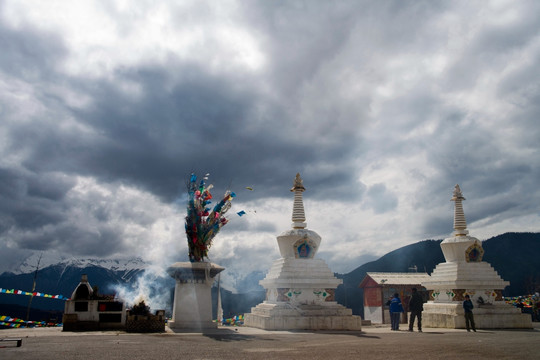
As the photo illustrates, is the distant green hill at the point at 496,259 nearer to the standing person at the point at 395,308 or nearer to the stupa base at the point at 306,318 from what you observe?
the stupa base at the point at 306,318

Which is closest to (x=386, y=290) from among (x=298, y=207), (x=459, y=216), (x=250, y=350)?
(x=459, y=216)

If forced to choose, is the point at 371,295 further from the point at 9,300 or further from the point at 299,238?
the point at 9,300

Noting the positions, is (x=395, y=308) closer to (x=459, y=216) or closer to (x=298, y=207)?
(x=298, y=207)

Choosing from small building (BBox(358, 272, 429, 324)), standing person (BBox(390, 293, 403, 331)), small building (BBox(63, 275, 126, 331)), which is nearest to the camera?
small building (BBox(63, 275, 126, 331))

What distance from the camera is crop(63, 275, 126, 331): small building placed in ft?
61.6

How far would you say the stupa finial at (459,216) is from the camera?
28484 mm

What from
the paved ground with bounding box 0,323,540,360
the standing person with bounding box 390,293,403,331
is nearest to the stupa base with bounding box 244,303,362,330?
the standing person with bounding box 390,293,403,331

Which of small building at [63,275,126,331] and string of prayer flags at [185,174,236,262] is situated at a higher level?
string of prayer flags at [185,174,236,262]

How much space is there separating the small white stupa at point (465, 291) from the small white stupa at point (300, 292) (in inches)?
230

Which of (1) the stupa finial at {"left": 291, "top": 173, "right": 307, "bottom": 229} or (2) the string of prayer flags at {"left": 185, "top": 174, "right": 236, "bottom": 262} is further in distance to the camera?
(1) the stupa finial at {"left": 291, "top": 173, "right": 307, "bottom": 229}

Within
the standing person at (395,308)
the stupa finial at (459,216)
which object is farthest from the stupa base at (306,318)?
the stupa finial at (459,216)

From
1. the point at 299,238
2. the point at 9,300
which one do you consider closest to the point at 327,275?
the point at 299,238

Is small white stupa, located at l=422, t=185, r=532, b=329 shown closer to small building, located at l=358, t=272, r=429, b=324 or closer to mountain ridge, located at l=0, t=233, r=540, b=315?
small building, located at l=358, t=272, r=429, b=324

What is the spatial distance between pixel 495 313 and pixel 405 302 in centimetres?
1643
